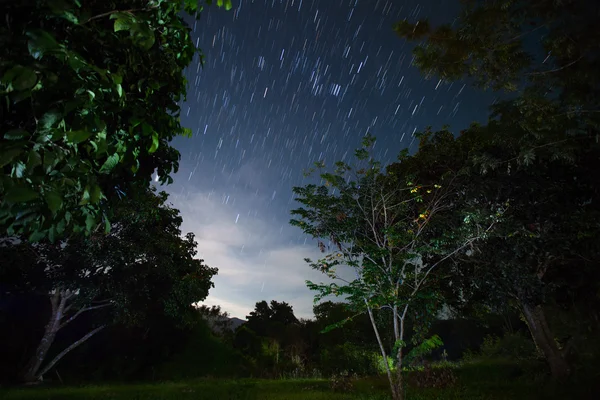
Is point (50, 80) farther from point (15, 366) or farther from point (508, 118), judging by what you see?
point (15, 366)

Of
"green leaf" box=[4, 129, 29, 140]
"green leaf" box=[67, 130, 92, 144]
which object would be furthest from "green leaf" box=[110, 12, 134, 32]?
"green leaf" box=[4, 129, 29, 140]

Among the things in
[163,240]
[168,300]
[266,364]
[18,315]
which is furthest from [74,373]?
[266,364]

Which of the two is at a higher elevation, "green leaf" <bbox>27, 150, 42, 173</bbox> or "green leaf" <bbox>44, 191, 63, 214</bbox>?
"green leaf" <bbox>27, 150, 42, 173</bbox>

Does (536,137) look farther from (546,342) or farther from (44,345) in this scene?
(44,345)

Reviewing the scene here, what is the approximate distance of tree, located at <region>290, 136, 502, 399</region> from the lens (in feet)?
31.8

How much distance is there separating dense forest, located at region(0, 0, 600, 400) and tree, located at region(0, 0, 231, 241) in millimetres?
13

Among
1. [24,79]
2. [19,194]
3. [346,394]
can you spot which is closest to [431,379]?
[346,394]

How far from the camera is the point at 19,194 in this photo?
166 centimetres

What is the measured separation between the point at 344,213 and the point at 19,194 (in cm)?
1063

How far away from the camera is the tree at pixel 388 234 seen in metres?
9.70

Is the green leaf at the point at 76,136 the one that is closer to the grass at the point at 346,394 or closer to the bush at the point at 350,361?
the grass at the point at 346,394

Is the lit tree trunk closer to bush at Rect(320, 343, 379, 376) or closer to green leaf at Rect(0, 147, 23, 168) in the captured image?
bush at Rect(320, 343, 379, 376)

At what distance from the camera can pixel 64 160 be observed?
2.01 metres

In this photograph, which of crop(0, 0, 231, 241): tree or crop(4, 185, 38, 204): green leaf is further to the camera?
crop(0, 0, 231, 241): tree
